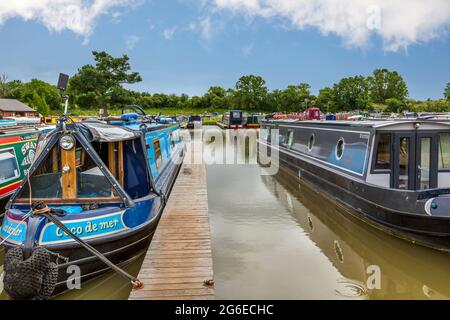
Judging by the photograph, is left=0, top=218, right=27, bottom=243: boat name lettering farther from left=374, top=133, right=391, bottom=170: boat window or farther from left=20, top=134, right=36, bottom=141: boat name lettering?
left=374, top=133, right=391, bottom=170: boat window

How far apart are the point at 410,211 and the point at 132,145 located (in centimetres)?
531

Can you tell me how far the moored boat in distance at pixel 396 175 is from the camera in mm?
6965

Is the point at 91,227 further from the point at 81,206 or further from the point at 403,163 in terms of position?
the point at 403,163

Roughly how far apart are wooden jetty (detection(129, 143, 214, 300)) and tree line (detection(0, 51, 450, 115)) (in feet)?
111

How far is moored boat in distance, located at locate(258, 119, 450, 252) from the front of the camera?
6965 millimetres

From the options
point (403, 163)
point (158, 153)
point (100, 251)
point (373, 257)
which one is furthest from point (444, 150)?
point (100, 251)

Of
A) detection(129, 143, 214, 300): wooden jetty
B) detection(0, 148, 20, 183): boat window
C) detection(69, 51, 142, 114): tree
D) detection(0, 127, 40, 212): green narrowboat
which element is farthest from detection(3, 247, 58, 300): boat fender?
detection(69, 51, 142, 114): tree

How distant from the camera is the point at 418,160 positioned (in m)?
→ 7.97

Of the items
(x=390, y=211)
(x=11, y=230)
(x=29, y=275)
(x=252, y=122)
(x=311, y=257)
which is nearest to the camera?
(x=29, y=275)

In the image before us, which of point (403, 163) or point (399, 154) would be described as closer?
point (399, 154)

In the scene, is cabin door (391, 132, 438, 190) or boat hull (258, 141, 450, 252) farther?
cabin door (391, 132, 438, 190)

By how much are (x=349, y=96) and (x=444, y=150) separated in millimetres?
59437

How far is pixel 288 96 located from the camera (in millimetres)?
73188

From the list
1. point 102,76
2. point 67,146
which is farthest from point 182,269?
point 102,76
